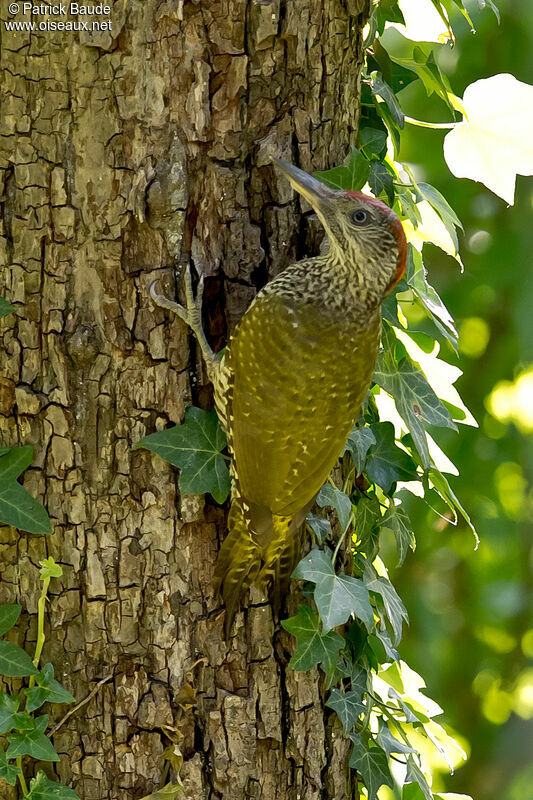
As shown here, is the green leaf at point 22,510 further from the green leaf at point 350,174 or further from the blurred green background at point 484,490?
the blurred green background at point 484,490

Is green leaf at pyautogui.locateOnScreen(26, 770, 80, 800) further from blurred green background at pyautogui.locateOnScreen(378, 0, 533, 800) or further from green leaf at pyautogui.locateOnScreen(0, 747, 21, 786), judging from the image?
blurred green background at pyautogui.locateOnScreen(378, 0, 533, 800)

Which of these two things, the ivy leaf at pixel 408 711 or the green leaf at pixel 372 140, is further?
the ivy leaf at pixel 408 711

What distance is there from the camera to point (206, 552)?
5.40 ft

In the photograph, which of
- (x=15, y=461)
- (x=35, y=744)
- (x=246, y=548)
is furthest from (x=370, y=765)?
(x=15, y=461)

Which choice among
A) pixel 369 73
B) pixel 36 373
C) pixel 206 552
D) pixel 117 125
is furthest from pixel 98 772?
pixel 369 73

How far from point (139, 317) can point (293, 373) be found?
0.29 meters

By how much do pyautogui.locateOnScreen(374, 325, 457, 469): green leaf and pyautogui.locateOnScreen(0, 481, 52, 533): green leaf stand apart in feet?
2.32

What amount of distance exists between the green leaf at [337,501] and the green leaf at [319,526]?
5cm

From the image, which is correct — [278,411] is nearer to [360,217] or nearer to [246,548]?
[246,548]

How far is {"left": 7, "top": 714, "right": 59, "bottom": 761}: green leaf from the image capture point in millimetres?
1521

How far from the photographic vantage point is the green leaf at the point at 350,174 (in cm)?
165

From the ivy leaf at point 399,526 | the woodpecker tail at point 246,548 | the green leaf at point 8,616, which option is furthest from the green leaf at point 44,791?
the ivy leaf at point 399,526

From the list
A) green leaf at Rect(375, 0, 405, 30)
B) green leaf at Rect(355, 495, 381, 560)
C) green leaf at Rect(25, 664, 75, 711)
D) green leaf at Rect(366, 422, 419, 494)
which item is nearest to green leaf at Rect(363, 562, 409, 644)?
green leaf at Rect(355, 495, 381, 560)

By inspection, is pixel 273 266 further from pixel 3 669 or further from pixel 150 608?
pixel 3 669
